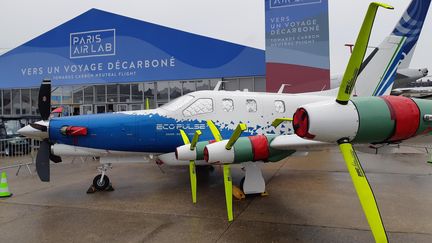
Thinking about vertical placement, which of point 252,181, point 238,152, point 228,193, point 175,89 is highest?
point 175,89

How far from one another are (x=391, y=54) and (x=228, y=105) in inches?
181

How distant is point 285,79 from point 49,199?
11.5 m

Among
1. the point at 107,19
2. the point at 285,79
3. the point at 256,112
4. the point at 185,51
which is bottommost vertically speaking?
the point at 256,112

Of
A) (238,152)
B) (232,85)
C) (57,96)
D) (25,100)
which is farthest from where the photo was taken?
(25,100)

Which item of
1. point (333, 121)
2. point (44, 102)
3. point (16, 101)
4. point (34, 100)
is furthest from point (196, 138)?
point (16, 101)

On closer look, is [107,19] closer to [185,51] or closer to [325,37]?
[185,51]

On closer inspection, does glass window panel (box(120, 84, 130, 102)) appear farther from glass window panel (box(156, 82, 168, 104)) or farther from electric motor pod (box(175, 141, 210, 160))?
electric motor pod (box(175, 141, 210, 160))

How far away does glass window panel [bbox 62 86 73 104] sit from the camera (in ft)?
68.1

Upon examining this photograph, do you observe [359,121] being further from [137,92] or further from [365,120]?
[137,92]

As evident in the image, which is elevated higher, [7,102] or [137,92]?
[137,92]

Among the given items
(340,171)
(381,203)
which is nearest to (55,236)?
(381,203)

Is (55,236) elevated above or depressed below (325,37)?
below

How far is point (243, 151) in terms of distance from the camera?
5.55 meters

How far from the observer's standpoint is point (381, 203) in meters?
6.71
